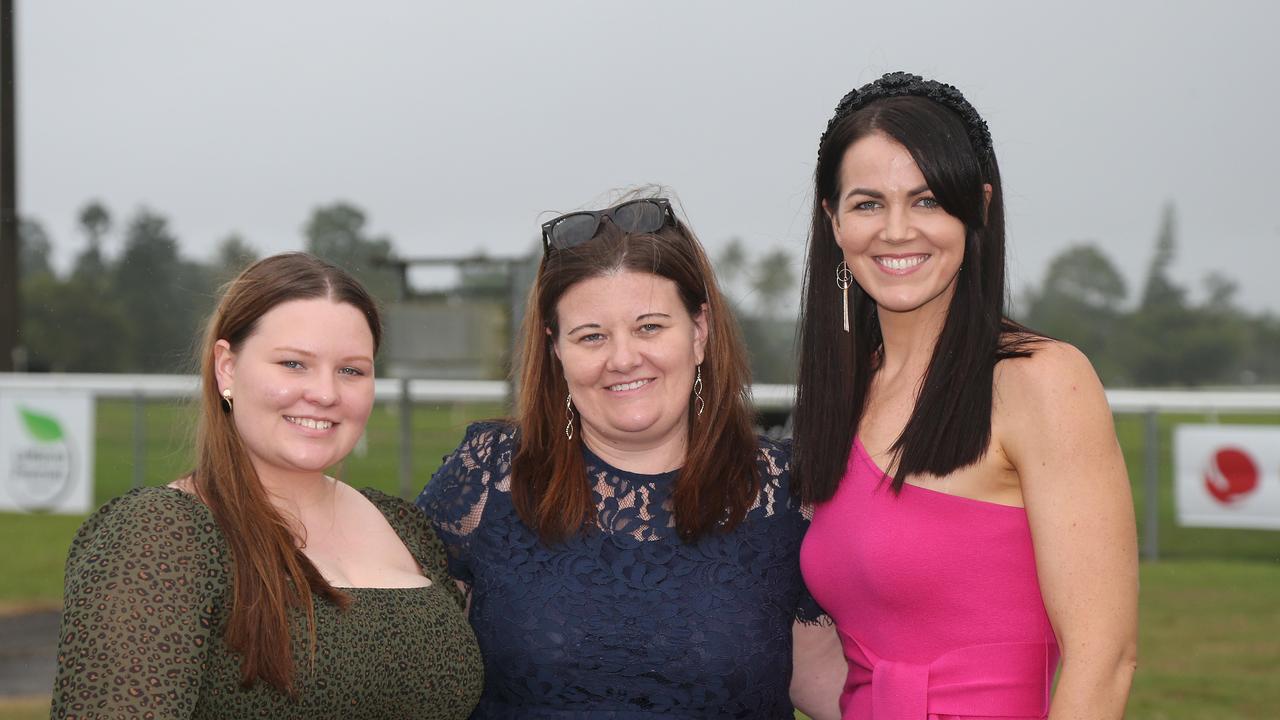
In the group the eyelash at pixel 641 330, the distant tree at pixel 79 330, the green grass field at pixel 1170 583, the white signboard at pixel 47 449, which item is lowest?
the green grass field at pixel 1170 583

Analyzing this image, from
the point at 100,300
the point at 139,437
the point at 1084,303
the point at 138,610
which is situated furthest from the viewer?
the point at 100,300

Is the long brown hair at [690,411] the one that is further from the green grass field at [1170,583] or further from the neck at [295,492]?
the green grass field at [1170,583]

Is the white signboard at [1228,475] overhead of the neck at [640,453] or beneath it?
beneath

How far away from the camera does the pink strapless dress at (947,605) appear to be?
2.21 m

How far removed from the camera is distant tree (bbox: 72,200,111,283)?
12875 mm

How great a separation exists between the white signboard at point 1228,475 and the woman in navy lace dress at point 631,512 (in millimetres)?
6556

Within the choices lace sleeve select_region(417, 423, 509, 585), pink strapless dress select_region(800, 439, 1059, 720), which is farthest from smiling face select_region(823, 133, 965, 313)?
lace sleeve select_region(417, 423, 509, 585)

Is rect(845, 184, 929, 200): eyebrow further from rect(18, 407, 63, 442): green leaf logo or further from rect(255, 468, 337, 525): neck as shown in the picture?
rect(18, 407, 63, 442): green leaf logo

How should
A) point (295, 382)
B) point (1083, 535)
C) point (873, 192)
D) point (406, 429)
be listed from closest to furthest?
point (1083, 535) → point (295, 382) → point (873, 192) → point (406, 429)

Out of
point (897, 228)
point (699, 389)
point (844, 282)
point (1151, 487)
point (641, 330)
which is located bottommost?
point (1151, 487)

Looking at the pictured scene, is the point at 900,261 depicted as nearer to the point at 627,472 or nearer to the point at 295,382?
the point at 627,472

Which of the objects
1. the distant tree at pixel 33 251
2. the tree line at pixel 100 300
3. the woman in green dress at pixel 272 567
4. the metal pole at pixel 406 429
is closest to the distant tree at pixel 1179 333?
the metal pole at pixel 406 429

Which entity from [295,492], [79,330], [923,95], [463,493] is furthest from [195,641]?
[79,330]

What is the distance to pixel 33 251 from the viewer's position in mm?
13242
